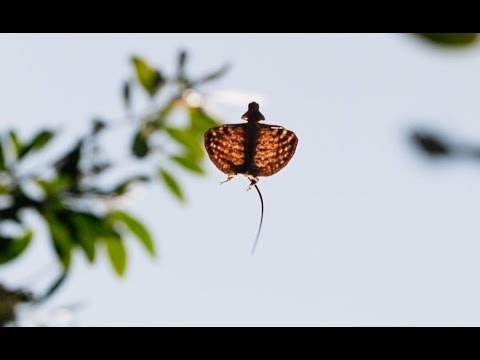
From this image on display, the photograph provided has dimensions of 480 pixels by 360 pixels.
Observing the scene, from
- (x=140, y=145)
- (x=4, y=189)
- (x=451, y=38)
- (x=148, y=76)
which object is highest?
(x=148, y=76)

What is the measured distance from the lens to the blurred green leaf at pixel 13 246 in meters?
1.57

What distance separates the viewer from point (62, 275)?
154 cm

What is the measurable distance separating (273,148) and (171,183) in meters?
1.17

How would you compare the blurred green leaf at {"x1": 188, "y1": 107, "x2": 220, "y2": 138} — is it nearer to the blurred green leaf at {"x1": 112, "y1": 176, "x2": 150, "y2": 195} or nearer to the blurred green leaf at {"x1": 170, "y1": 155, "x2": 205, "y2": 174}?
the blurred green leaf at {"x1": 170, "y1": 155, "x2": 205, "y2": 174}

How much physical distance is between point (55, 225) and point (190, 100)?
0.50m

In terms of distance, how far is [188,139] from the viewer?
1958mm

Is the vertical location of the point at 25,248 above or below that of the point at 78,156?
below

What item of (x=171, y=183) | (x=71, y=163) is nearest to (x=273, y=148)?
(x=71, y=163)

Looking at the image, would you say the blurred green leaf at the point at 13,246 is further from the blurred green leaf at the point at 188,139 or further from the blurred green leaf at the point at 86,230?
the blurred green leaf at the point at 188,139

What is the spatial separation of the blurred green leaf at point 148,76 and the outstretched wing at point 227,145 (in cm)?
92

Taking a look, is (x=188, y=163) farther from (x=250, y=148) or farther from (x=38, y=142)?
(x=250, y=148)

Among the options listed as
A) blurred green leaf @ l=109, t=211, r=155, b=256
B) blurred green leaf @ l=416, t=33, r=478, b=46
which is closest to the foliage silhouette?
blurred green leaf @ l=109, t=211, r=155, b=256
